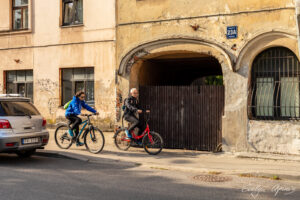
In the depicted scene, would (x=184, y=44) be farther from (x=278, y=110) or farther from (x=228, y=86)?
(x=278, y=110)

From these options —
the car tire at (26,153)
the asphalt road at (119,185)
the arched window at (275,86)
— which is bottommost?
the asphalt road at (119,185)

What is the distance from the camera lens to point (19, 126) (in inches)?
321

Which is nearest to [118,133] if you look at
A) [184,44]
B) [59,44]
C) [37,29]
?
[184,44]

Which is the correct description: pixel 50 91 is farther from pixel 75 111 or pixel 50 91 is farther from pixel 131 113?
pixel 131 113

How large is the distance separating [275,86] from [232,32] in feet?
6.09

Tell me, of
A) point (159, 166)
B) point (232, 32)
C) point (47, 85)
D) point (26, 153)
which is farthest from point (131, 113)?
point (47, 85)

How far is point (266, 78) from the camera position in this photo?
31.8 feet

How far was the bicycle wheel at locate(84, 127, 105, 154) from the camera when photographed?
961 cm

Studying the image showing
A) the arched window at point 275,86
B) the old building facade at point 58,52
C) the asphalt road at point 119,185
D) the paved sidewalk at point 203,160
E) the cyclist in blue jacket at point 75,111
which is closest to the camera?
the asphalt road at point 119,185

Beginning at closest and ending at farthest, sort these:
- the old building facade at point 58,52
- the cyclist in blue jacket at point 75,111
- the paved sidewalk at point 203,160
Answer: the paved sidewalk at point 203,160 → the cyclist in blue jacket at point 75,111 → the old building facade at point 58,52

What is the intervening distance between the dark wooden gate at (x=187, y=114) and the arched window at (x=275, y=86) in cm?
101

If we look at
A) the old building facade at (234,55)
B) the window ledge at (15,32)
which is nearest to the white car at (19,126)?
the old building facade at (234,55)

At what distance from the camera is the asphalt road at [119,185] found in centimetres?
562

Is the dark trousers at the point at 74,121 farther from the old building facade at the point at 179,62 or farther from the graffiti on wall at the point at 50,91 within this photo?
the graffiti on wall at the point at 50,91
